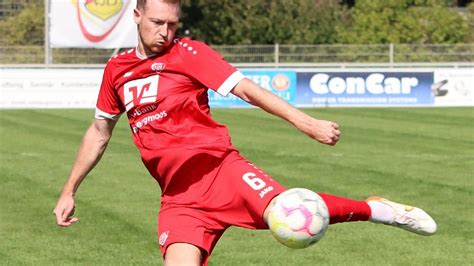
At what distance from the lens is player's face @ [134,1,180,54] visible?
609 centimetres

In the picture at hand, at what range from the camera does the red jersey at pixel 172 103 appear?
620 cm

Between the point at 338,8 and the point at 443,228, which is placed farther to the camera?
the point at 338,8

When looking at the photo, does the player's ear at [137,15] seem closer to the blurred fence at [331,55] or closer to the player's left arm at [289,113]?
the player's left arm at [289,113]

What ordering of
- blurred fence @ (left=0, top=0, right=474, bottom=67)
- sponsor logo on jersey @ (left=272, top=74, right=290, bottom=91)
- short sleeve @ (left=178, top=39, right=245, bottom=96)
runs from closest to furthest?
short sleeve @ (left=178, top=39, right=245, bottom=96)
sponsor logo on jersey @ (left=272, top=74, right=290, bottom=91)
blurred fence @ (left=0, top=0, right=474, bottom=67)

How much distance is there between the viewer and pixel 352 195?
13.0 m

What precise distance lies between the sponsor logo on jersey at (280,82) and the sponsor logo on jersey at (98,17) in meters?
6.84

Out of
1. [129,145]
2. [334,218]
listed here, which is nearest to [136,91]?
[334,218]

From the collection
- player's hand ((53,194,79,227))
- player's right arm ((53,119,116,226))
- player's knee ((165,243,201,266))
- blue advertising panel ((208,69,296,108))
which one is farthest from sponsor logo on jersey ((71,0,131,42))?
player's knee ((165,243,201,266))

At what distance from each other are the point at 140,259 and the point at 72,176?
2.82 metres

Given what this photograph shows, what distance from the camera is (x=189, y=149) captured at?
6199mm

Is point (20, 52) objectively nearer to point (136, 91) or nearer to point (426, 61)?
point (426, 61)

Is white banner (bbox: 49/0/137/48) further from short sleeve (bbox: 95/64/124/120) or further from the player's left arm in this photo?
the player's left arm

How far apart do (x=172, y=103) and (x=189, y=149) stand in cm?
28

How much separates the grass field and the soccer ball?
340cm
